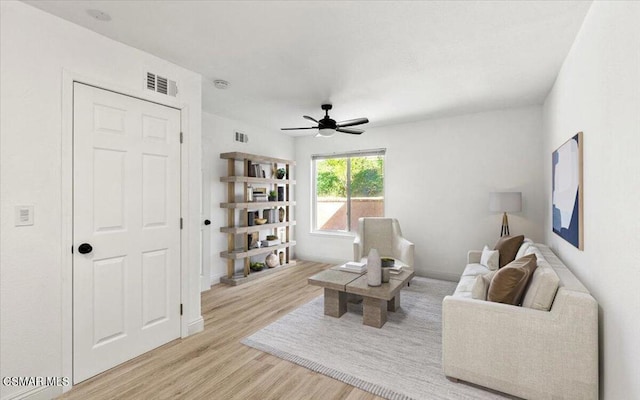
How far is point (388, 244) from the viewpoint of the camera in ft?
15.6

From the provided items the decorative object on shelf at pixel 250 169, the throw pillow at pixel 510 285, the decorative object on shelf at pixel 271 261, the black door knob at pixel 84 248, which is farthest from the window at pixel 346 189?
the black door knob at pixel 84 248

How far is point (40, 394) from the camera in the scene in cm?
196

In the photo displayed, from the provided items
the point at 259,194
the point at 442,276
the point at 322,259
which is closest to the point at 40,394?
the point at 259,194

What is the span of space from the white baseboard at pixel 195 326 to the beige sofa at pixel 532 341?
225 cm

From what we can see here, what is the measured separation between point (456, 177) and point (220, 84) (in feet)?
11.9

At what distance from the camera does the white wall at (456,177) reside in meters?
4.21

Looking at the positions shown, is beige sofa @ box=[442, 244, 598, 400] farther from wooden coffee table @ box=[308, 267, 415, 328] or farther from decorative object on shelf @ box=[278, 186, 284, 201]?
decorative object on shelf @ box=[278, 186, 284, 201]

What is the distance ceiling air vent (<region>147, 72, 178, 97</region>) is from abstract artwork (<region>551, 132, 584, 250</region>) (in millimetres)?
3333

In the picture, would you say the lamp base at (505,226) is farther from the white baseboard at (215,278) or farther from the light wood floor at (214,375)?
the white baseboard at (215,278)

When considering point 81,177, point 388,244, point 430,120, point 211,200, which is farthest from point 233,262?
point 430,120

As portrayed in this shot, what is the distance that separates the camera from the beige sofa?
1.78 m

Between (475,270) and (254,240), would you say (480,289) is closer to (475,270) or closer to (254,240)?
(475,270)

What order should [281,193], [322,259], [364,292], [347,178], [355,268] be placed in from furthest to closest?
[322,259] → [347,178] → [281,193] → [355,268] → [364,292]

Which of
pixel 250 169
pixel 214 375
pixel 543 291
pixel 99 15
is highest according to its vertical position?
pixel 99 15
